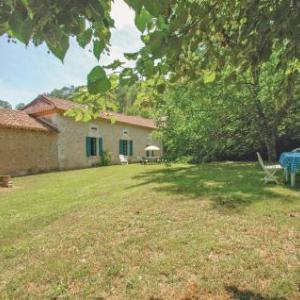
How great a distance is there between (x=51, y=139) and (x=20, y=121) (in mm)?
2237

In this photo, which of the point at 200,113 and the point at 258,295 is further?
the point at 200,113

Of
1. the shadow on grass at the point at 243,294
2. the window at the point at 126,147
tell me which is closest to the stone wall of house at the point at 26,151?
the window at the point at 126,147

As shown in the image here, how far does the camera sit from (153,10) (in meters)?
1.47

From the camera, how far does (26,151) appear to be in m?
18.3

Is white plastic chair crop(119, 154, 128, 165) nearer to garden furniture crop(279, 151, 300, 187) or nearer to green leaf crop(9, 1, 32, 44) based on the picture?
garden furniture crop(279, 151, 300, 187)

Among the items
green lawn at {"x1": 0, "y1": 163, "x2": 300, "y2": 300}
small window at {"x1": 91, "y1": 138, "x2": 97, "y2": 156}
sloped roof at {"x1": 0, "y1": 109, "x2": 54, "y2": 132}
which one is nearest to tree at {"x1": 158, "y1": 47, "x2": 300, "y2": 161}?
green lawn at {"x1": 0, "y1": 163, "x2": 300, "y2": 300}

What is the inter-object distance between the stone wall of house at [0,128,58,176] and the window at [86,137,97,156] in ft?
9.47

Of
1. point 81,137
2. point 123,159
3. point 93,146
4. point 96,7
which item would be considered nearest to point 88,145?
point 93,146

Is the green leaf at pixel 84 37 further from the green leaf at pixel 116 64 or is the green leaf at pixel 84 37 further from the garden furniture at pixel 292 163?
the garden furniture at pixel 292 163

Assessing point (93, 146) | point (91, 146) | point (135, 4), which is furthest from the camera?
point (93, 146)

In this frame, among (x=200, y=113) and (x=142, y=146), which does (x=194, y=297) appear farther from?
(x=142, y=146)

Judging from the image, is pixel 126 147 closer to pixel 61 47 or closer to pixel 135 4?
pixel 61 47

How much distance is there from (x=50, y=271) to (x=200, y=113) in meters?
11.7

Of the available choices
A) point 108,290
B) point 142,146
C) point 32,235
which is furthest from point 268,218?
point 142,146
